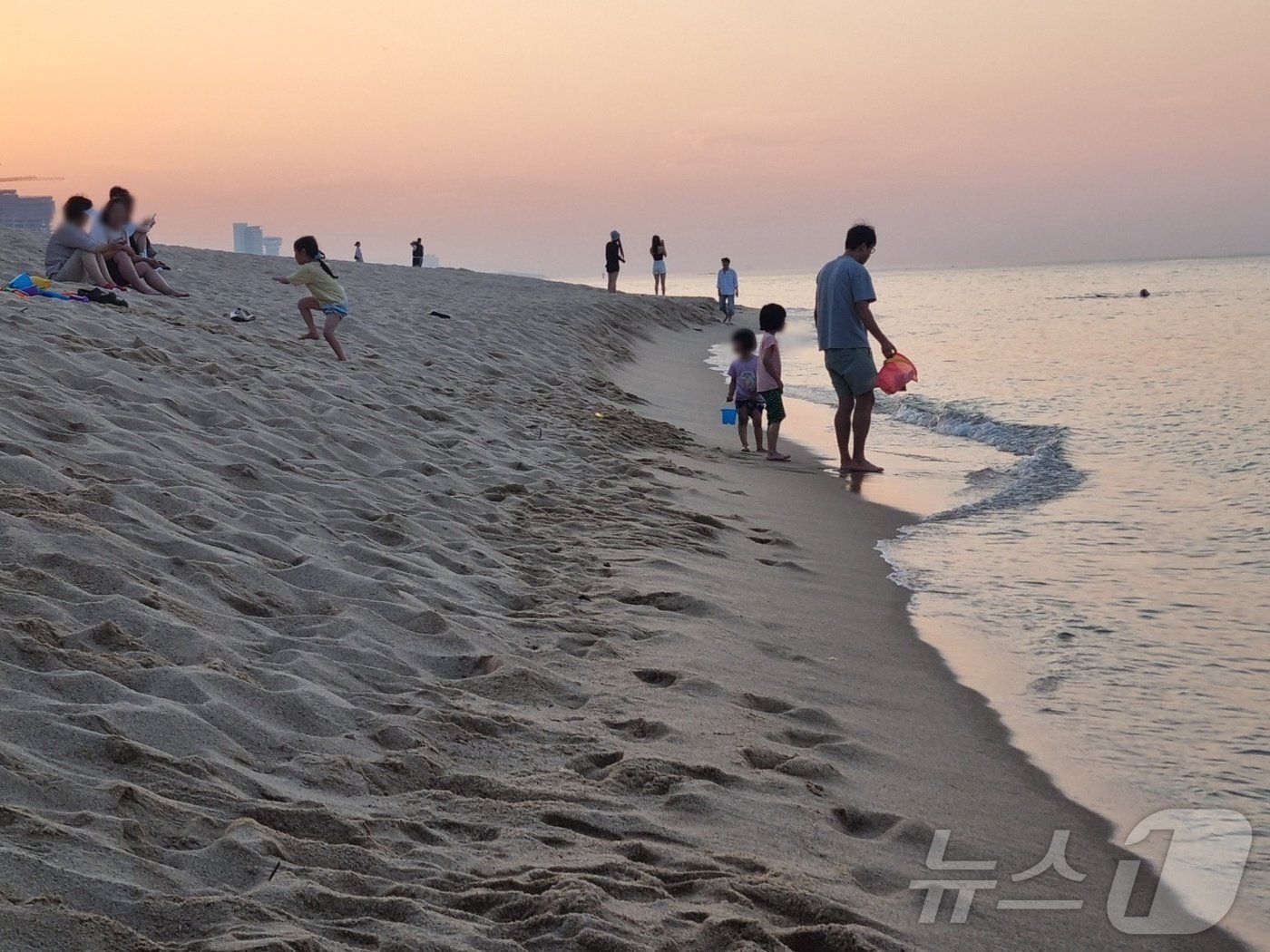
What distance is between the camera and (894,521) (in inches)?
293

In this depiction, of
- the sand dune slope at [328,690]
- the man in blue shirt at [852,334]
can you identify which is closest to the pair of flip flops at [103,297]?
the sand dune slope at [328,690]

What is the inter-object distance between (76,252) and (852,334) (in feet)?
23.5

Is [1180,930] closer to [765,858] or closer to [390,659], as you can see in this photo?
[765,858]

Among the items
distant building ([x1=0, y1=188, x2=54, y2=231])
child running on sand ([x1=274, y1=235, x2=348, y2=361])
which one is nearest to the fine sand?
child running on sand ([x1=274, y1=235, x2=348, y2=361])

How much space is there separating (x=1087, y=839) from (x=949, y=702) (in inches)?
41.1

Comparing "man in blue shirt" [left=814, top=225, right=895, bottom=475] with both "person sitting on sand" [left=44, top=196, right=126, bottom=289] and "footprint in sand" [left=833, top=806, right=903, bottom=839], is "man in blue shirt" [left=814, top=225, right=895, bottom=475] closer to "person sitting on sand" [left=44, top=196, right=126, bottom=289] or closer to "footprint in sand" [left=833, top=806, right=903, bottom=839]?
"footprint in sand" [left=833, top=806, right=903, bottom=839]

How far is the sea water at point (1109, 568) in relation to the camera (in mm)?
3814

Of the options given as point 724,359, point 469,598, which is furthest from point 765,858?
point 724,359

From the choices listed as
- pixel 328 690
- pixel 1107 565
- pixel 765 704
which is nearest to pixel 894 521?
pixel 1107 565

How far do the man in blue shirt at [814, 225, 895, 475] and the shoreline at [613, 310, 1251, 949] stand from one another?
434mm

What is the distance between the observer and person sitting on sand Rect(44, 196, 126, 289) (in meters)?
10.7

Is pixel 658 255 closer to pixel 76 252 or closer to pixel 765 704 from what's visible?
pixel 76 252

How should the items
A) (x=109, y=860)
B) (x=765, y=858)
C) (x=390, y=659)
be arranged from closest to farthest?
(x=109, y=860), (x=765, y=858), (x=390, y=659)

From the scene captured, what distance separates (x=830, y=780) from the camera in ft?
10.8
